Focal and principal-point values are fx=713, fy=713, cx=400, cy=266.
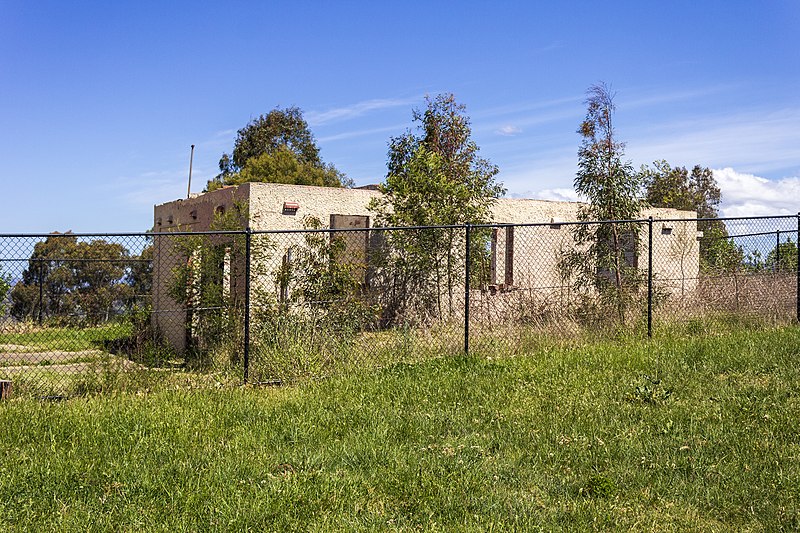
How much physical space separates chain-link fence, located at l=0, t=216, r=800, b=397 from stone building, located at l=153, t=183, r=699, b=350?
78mm

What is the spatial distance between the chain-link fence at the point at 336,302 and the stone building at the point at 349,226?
0.26 feet

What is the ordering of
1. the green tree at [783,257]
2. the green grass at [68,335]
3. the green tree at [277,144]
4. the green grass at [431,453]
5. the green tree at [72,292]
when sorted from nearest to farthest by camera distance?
the green grass at [431,453] → the green tree at [72,292] → the green grass at [68,335] → the green tree at [783,257] → the green tree at [277,144]

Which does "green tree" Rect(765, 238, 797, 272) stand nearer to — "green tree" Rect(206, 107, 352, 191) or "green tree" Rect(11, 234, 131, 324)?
"green tree" Rect(11, 234, 131, 324)

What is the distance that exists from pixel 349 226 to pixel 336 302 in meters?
2.68

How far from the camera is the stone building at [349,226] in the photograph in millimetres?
13695

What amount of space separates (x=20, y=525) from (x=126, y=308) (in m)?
8.53

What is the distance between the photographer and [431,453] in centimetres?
556

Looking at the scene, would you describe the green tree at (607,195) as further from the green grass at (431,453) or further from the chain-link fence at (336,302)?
the green grass at (431,453)

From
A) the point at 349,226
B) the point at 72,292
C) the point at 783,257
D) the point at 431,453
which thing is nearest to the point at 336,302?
the point at 349,226

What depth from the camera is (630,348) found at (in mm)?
9133

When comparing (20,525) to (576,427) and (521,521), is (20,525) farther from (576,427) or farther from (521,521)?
(576,427)

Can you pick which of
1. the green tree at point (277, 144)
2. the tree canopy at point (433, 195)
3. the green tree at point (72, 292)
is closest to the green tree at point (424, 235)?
the tree canopy at point (433, 195)

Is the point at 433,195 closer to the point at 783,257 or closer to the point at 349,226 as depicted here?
the point at 349,226

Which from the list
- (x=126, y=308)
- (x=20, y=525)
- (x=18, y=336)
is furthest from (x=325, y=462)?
(x=18, y=336)
